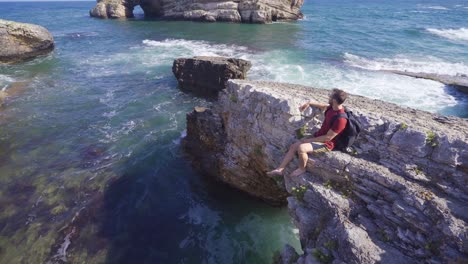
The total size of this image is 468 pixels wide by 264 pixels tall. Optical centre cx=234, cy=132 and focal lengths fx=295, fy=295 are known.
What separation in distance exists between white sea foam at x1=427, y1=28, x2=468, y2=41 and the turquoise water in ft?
15.7

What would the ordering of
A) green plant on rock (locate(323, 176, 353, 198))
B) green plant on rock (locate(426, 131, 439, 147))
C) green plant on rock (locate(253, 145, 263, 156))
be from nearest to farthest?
green plant on rock (locate(426, 131, 439, 147)) → green plant on rock (locate(323, 176, 353, 198)) → green plant on rock (locate(253, 145, 263, 156))

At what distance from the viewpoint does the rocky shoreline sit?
19.7ft

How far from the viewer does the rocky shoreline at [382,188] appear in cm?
600

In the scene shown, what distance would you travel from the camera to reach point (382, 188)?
22.6 feet

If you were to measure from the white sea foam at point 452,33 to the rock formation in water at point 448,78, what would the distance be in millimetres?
21036

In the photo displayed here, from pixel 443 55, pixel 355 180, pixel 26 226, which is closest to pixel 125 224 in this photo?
pixel 26 226

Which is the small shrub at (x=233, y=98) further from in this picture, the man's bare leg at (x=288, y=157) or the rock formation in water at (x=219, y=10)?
the rock formation in water at (x=219, y=10)

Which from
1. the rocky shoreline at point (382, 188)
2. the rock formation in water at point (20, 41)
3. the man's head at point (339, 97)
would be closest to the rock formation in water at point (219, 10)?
the rock formation in water at point (20, 41)

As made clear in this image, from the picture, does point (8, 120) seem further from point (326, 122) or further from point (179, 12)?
point (179, 12)

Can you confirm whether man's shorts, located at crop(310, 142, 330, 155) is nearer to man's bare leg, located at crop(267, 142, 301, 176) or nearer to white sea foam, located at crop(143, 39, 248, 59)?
man's bare leg, located at crop(267, 142, 301, 176)

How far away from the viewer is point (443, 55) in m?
32.3

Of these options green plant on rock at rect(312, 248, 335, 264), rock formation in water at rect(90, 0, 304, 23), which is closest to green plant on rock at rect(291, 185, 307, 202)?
green plant on rock at rect(312, 248, 335, 264)

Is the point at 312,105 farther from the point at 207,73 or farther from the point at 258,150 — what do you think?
the point at 207,73

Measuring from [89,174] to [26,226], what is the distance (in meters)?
3.29
